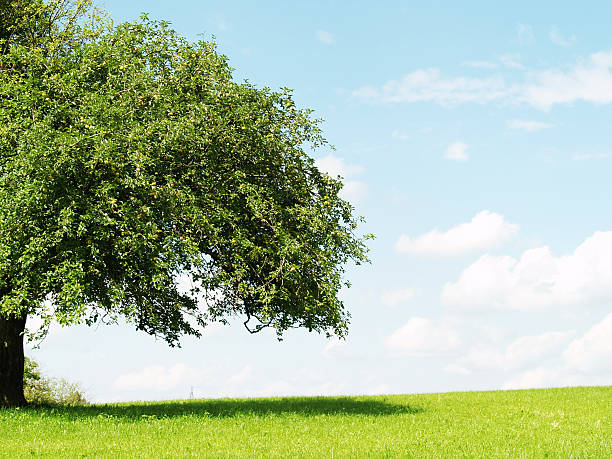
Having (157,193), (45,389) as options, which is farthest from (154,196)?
(45,389)

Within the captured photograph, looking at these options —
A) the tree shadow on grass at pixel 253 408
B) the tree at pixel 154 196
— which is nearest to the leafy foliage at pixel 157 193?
the tree at pixel 154 196

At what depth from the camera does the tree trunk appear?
24.7 m

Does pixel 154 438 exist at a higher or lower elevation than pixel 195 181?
lower

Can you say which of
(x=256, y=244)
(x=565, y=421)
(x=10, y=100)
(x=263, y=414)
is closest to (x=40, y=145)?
(x=10, y=100)

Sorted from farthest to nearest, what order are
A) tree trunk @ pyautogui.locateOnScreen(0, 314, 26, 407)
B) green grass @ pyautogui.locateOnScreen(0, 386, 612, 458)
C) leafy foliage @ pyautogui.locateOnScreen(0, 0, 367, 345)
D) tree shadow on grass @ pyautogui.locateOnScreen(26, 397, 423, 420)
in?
tree trunk @ pyautogui.locateOnScreen(0, 314, 26, 407) → tree shadow on grass @ pyautogui.locateOnScreen(26, 397, 423, 420) → leafy foliage @ pyautogui.locateOnScreen(0, 0, 367, 345) → green grass @ pyautogui.locateOnScreen(0, 386, 612, 458)

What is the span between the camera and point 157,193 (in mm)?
20141

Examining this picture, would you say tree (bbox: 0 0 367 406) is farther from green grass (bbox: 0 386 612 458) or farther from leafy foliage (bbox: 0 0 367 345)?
green grass (bbox: 0 386 612 458)

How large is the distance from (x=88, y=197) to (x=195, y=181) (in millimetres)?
3759

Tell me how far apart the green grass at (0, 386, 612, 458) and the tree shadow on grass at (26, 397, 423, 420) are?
44 millimetres

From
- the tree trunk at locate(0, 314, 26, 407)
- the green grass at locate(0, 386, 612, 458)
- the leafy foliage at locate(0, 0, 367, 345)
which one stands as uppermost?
the leafy foliage at locate(0, 0, 367, 345)

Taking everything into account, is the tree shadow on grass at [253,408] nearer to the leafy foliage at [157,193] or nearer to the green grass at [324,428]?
the green grass at [324,428]

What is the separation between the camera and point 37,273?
66.2 ft

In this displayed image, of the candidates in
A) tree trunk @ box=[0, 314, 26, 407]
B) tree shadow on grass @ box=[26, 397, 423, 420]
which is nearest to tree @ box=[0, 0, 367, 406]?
tree trunk @ box=[0, 314, 26, 407]

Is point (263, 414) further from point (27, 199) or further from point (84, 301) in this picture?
point (27, 199)
